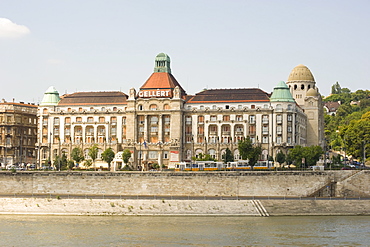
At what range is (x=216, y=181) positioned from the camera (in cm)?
13362

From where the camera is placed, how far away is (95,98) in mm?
186000

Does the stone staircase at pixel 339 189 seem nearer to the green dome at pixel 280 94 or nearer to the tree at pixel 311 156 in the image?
the tree at pixel 311 156

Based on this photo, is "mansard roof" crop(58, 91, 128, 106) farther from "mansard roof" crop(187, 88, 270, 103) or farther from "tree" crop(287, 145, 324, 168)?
"tree" crop(287, 145, 324, 168)

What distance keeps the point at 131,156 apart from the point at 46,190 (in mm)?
39419

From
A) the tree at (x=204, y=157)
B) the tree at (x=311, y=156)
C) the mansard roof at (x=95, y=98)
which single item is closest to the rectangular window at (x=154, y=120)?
the mansard roof at (x=95, y=98)

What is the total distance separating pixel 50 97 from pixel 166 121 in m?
30.9

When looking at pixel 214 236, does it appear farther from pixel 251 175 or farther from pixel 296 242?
pixel 251 175

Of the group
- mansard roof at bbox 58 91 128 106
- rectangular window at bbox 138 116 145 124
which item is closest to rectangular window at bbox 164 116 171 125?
rectangular window at bbox 138 116 145 124

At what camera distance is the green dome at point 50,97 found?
187625 mm

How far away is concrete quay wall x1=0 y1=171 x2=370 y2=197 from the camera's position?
433 ft

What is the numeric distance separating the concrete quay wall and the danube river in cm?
2161

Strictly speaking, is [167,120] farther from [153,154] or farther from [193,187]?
[193,187]

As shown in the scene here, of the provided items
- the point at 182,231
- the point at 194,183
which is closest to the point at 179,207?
the point at 182,231

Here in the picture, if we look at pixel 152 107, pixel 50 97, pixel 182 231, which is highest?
pixel 50 97
